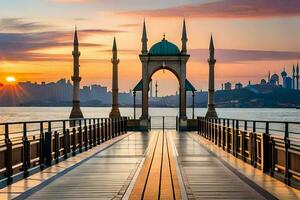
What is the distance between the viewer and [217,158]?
88.0 ft

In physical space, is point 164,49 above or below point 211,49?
below

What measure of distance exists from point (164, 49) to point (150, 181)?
48.3m

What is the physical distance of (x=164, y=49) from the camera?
65.6 meters

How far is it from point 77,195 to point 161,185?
263cm

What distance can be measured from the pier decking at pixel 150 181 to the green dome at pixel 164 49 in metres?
38.4

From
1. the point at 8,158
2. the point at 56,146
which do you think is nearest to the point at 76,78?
the point at 56,146

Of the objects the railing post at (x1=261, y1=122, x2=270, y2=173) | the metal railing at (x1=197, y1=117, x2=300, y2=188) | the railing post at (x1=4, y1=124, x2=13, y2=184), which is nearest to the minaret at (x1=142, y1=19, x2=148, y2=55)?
the metal railing at (x1=197, y1=117, x2=300, y2=188)

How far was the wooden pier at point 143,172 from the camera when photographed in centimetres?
1563

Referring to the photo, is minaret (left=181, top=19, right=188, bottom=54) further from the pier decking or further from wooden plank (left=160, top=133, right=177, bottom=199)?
wooden plank (left=160, top=133, right=177, bottom=199)

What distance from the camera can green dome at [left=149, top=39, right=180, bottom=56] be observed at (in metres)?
64.4

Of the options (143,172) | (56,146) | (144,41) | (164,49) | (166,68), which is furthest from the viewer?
(144,41)

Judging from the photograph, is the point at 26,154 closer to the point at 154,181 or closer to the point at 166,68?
the point at 154,181

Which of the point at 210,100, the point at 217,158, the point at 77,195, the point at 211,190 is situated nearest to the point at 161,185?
the point at 211,190

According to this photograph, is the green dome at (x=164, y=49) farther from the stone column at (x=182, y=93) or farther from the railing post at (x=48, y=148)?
the railing post at (x=48, y=148)
